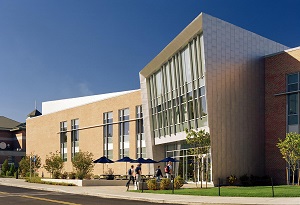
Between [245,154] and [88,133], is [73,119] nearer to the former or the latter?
[88,133]

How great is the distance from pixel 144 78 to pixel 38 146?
34.4 m

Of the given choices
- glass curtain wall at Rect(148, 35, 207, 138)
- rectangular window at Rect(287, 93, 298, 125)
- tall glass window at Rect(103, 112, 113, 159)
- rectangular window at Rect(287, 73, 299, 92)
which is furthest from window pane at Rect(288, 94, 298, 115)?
tall glass window at Rect(103, 112, 113, 159)

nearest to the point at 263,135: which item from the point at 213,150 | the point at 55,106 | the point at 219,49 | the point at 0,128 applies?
the point at 213,150

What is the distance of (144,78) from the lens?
48938 mm

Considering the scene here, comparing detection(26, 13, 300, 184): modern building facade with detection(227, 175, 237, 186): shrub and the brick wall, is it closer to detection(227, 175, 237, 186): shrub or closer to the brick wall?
the brick wall

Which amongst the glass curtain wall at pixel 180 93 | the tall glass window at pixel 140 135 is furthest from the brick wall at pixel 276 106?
the tall glass window at pixel 140 135

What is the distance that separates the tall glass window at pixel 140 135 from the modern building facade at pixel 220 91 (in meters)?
8.31

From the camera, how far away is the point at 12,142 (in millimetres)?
100125

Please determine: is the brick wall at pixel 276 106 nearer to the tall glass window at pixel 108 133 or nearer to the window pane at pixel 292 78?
the window pane at pixel 292 78

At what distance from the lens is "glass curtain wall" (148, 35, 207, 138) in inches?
1481

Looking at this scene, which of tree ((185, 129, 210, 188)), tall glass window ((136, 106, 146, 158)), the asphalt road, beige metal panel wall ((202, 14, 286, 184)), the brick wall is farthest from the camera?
tall glass window ((136, 106, 146, 158))

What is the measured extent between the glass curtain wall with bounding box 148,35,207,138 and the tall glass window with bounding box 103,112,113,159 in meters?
11.3

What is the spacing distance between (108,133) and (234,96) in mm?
24257

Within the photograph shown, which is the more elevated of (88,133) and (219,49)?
(219,49)
